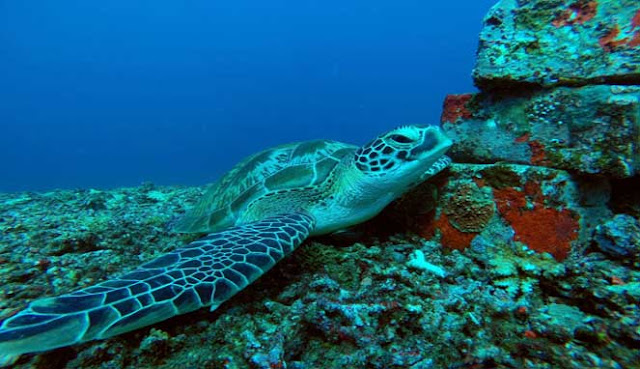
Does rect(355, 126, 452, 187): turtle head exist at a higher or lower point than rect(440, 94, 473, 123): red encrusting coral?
lower

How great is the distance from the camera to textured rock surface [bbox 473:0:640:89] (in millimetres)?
1806

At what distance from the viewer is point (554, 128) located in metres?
1.93

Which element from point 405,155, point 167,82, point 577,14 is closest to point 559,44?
point 577,14

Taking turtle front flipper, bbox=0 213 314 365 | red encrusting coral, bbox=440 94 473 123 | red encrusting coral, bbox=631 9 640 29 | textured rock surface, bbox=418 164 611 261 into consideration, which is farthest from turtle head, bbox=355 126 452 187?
red encrusting coral, bbox=631 9 640 29

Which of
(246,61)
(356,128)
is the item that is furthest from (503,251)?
(246,61)

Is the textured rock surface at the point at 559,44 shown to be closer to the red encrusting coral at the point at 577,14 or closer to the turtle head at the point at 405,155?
the red encrusting coral at the point at 577,14

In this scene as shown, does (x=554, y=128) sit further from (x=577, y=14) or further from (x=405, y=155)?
(x=405, y=155)

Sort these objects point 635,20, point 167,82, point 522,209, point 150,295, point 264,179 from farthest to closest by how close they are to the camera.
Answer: point 167,82
point 264,179
point 522,209
point 635,20
point 150,295

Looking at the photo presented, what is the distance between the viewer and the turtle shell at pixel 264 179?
8.11ft

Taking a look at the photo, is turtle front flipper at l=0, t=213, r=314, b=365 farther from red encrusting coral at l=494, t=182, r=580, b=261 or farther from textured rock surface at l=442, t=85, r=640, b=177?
textured rock surface at l=442, t=85, r=640, b=177

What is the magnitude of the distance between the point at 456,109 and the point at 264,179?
65.5 inches

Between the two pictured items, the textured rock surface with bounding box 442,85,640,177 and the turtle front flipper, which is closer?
the turtle front flipper

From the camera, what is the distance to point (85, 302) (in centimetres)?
110

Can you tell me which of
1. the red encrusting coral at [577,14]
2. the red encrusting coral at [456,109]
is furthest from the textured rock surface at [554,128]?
the red encrusting coral at [577,14]
